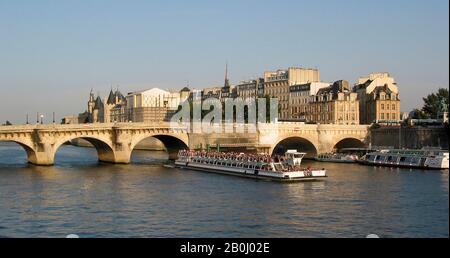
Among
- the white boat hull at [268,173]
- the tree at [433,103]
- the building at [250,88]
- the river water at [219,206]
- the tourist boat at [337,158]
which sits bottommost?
the river water at [219,206]

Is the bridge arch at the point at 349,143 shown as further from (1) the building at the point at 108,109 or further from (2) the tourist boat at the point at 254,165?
(1) the building at the point at 108,109

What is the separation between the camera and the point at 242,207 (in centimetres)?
3419

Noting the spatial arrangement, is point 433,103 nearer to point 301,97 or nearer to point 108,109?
point 301,97

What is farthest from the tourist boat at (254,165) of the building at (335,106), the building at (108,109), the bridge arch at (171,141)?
the building at (108,109)

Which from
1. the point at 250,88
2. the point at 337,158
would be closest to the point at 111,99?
the point at 250,88

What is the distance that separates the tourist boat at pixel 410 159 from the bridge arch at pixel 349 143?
1094 centimetres

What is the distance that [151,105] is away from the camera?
15800 centimetres

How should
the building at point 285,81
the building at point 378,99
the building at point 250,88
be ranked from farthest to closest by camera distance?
the building at point 250,88 → the building at point 285,81 → the building at point 378,99

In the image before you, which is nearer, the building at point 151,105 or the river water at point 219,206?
the river water at point 219,206

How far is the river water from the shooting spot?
27.1m

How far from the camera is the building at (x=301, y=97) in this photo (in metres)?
110

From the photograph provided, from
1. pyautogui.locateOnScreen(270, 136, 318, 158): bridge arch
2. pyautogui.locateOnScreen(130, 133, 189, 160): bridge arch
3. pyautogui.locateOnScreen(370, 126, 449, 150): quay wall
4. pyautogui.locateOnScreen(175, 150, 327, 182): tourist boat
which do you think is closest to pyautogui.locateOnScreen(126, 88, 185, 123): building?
pyautogui.locateOnScreen(270, 136, 318, 158): bridge arch

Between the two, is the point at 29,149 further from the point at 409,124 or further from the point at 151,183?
the point at 409,124
